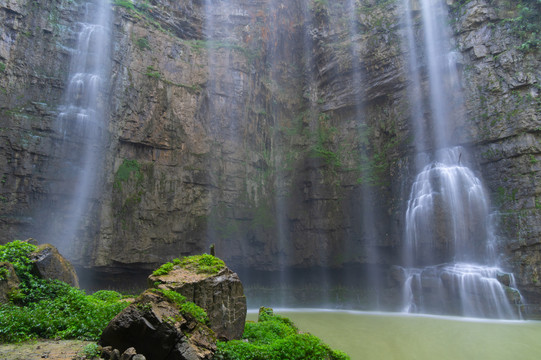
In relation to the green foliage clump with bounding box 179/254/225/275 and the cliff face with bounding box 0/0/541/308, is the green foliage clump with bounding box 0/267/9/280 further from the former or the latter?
the cliff face with bounding box 0/0/541/308

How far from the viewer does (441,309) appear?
55.7 ft

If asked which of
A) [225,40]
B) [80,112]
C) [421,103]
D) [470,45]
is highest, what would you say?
[225,40]

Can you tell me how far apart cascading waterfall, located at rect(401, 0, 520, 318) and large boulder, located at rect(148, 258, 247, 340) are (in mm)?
13981

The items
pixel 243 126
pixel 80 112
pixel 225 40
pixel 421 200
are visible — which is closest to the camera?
pixel 80 112

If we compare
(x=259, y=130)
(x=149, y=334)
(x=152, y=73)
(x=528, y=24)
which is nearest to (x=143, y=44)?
(x=152, y=73)

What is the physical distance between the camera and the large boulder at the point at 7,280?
20.3ft

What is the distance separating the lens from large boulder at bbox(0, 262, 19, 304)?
6187 mm

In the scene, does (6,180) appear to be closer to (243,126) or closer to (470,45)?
(243,126)

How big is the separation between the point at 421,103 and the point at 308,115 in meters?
7.94

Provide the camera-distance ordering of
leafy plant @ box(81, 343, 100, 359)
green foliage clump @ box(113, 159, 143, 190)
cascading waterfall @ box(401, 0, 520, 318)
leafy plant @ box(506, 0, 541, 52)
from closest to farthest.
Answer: leafy plant @ box(81, 343, 100, 359), cascading waterfall @ box(401, 0, 520, 318), green foliage clump @ box(113, 159, 143, 190), leafy plant @ box(506, 0, 541, 52)

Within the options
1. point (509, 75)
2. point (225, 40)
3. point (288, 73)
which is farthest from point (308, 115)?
point (509, 75)

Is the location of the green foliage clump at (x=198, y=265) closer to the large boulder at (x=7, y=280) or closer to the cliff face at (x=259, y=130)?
the large boulder at (x=7, y=280)

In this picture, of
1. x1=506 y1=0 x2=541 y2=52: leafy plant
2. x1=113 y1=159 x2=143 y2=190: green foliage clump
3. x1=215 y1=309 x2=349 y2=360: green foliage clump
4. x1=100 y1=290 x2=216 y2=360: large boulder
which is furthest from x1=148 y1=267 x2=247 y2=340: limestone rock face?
x1=506 y1=0 x2=541 y2=52: leafy plant

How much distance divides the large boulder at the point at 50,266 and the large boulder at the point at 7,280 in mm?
549
